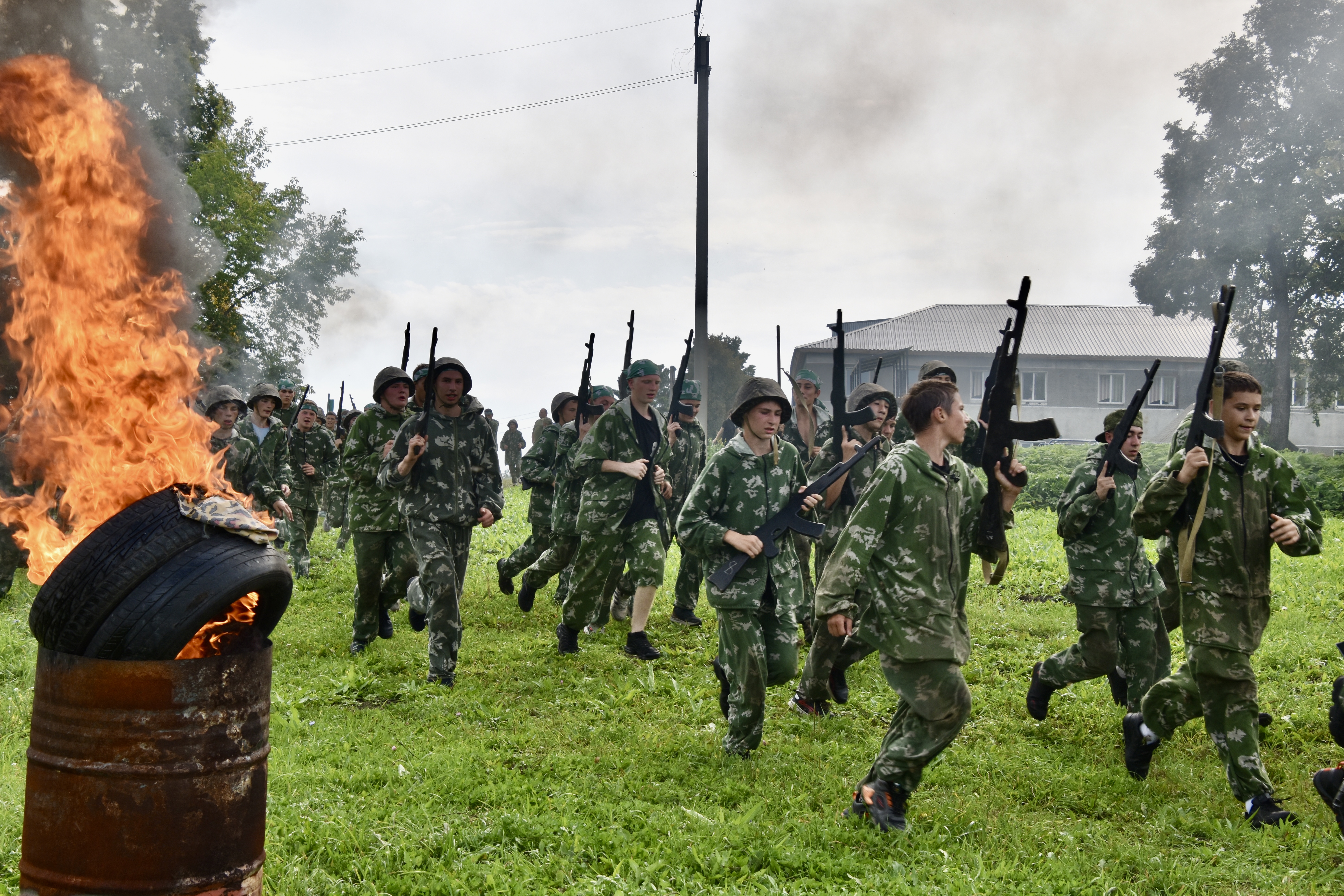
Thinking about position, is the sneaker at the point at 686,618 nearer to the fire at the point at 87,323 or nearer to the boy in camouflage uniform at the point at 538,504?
the boy in camouflage uniform at the point at 538,504

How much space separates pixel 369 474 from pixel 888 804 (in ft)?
17.8

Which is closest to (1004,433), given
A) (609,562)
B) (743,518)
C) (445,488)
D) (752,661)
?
(743,518)

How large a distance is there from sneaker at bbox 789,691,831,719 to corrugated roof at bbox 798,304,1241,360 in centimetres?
4494

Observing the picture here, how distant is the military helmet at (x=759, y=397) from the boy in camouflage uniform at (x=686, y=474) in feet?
10.2

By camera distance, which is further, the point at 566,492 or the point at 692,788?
the point at 566,492

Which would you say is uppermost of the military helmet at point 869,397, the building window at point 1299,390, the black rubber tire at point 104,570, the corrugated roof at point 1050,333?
the corrugated roof at point 1050,333

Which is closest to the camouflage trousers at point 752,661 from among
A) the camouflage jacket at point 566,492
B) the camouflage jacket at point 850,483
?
the camouflage jacket at point 850,483

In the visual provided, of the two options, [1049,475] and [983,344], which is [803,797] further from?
[983,344]

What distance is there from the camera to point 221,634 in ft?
11.9

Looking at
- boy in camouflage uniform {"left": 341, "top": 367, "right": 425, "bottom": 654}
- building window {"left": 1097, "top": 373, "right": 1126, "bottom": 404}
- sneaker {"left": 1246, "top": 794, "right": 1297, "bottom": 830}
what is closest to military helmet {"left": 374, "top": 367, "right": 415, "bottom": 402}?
boy in camouflage uniform {"left": 341, "top": 367, "right": 425, "bottom": 654}

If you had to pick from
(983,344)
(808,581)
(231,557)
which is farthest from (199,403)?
(983,344)

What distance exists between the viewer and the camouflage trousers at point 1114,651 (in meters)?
6.47

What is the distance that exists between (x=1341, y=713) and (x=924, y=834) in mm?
1950

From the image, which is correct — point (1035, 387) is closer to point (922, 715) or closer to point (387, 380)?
point (387, 380)
